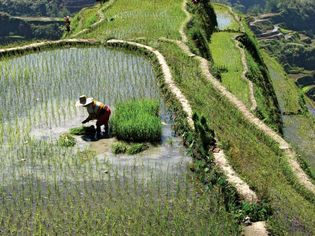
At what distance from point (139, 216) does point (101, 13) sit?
1792 cm

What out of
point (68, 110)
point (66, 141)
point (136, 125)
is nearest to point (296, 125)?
point (68, 110)

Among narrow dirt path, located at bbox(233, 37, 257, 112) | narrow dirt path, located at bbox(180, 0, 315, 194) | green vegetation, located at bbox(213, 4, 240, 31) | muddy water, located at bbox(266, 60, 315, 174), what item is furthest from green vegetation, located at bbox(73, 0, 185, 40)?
green vegetation, located at bbox(213, 4, 240, 31)

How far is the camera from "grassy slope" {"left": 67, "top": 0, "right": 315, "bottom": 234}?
25.4 feet

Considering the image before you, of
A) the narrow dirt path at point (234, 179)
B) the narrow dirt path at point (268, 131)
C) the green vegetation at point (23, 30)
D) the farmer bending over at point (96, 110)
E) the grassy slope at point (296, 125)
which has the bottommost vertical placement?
the green vegetation at point (23, 30)

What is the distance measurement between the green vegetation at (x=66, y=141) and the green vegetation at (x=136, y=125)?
2.85ft

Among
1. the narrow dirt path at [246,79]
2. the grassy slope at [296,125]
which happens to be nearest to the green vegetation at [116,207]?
the grassy slope at [296,125]

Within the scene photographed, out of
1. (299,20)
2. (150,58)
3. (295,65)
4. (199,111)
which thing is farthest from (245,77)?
(299,20)

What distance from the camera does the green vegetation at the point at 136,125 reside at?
32.3 ft

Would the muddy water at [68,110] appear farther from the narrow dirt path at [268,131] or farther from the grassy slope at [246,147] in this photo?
the narrow dirt path at [268,131]

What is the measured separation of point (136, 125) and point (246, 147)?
2248 millimetres

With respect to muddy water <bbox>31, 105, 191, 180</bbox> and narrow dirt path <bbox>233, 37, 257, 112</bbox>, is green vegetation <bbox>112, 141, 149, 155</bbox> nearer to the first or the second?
muddy water <bbox>31, 105, 191, 180</bbox>

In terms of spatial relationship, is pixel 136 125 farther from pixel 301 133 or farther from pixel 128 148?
pixel 301 133

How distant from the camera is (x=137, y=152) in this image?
9.47 metres

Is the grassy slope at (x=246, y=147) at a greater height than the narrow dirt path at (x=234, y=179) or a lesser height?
lesser
